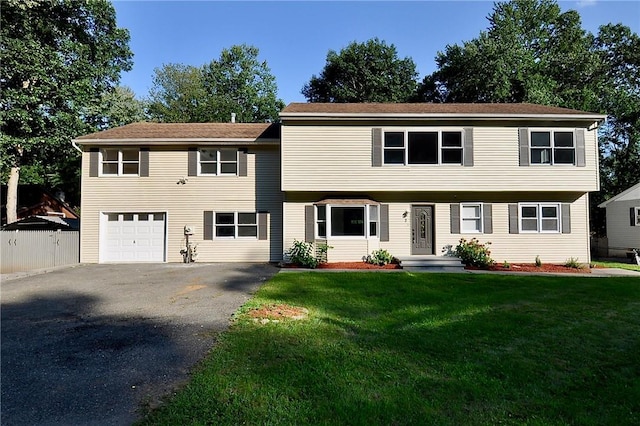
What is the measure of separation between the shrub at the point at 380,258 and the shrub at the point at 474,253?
2576 millimetres

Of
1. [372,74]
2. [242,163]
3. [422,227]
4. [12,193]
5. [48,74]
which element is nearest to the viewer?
[422,227]

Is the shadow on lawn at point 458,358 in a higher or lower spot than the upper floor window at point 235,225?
lower

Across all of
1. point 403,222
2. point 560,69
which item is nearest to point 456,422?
point 403,222

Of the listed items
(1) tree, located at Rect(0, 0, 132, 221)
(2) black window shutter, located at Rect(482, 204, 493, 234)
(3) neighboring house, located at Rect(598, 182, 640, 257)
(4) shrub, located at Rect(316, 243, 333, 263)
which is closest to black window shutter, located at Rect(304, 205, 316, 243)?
(4) shrub, located at Rect(316, 243, 333, 263)

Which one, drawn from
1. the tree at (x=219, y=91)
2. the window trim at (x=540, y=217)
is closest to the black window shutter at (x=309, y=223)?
the window trim at (x=540, y=217)

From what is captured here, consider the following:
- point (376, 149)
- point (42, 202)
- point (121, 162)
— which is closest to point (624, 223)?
point (376, 149)

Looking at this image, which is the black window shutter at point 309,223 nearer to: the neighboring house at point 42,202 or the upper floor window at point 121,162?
the upper floor window at point 121,162

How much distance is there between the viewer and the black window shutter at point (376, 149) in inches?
510

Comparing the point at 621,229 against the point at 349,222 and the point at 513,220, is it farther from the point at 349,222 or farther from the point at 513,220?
the point at 349,222

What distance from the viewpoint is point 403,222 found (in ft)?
44.4

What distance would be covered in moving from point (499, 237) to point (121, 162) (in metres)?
15.8

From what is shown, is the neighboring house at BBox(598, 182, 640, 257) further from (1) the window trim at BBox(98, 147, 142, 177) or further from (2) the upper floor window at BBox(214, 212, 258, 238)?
(1) the window trim at BBox(98, 147, 142, 177)

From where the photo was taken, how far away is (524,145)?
12922mm

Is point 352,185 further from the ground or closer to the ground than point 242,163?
closer to the ground
